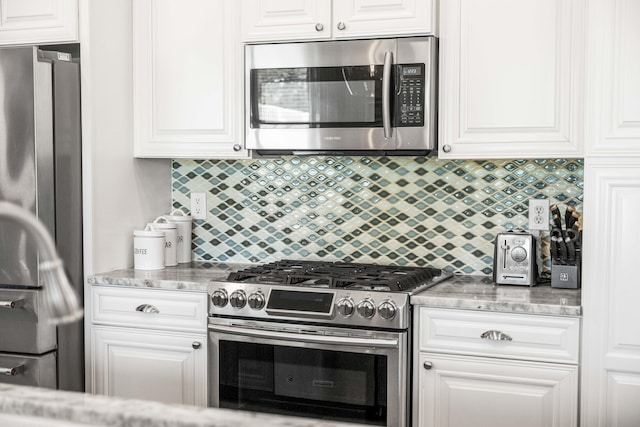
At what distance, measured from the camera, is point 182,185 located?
396cm

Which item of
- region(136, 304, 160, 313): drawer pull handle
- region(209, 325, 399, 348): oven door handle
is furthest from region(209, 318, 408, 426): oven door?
region(136, 304, 160, 313): drawer pull handle

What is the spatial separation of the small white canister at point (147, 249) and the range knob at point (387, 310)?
1.19m

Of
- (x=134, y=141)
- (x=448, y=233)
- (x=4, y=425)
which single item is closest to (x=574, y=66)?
(x=448, y=233)

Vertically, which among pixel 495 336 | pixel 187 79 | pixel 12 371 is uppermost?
pixel 187 79

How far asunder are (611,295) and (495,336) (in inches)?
16.2

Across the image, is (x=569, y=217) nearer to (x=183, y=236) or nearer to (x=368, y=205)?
(x=368, y=205)

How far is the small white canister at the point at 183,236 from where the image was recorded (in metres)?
3.83

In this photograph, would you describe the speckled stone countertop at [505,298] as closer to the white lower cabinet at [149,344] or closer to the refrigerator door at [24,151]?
the white lower cabinet at [149,344]

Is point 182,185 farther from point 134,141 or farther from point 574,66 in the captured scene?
point 574,66

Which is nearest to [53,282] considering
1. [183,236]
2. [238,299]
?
[238,299]

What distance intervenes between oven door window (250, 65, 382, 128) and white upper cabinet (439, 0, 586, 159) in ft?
0.93

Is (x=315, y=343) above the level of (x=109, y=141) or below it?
below

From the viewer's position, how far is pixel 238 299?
10.2 feet

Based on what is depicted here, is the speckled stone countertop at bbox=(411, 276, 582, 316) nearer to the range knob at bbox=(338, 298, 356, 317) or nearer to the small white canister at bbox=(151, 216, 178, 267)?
the range knob at bbox=(338, 298, 356, 317)
